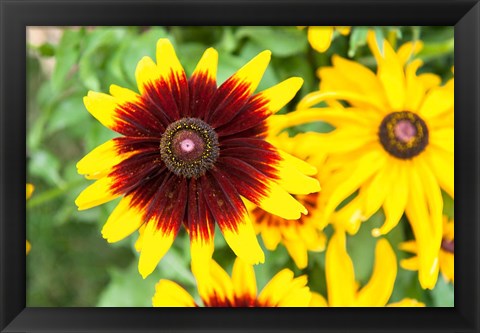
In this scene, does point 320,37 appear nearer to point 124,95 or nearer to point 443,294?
point 124,95

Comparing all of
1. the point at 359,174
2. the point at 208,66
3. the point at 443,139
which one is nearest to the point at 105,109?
the point at 208,66

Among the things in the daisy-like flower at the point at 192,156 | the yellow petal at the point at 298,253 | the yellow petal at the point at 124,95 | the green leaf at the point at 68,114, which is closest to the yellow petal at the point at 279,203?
the daisy-like flower at the point at 192,156

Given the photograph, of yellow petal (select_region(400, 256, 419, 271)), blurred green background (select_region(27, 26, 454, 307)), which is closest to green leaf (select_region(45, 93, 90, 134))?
blurred green background (select_region(27, 26, 454, 307))

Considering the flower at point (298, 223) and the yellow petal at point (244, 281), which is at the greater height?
the flower at point (298, 223)

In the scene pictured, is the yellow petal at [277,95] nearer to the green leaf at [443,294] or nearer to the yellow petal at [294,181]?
the yellow petal at [294,181]
